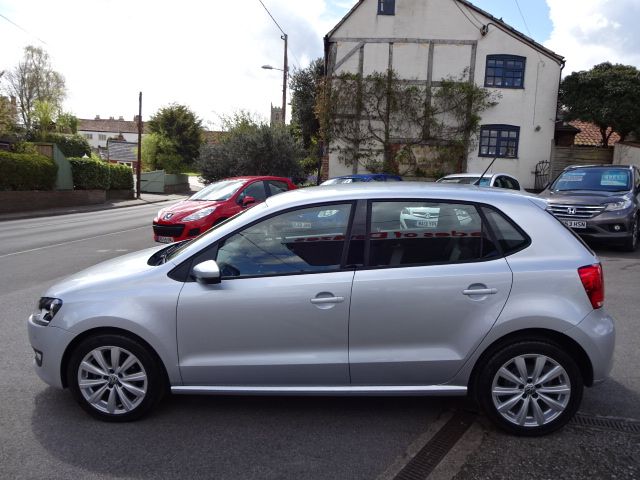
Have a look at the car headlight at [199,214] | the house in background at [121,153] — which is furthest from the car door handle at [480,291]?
the house in background at [121,153]

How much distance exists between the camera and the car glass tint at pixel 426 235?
3.53 m

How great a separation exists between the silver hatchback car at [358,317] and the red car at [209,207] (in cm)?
650

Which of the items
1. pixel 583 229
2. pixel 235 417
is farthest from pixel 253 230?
pixel 583 229

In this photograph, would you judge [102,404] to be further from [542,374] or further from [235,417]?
[542,374]

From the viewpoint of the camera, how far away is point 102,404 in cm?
359

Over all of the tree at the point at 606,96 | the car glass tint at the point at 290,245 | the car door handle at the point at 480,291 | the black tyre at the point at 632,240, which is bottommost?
the black tyre at the point at 632,240

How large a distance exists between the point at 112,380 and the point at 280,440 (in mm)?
1189

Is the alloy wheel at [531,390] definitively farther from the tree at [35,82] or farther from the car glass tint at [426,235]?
the tree at [35,82]

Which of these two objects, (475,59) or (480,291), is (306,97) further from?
(480,291)

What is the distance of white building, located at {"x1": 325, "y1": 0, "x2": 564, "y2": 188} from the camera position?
23.4 metres

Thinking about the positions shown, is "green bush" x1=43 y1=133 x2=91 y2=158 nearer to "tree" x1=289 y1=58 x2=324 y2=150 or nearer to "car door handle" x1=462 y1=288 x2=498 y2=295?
"tree" x1=289 y1=58 x2=324 y2=150

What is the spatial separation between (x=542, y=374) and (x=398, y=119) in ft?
71.3

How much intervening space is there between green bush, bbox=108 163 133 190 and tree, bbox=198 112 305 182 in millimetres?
5142

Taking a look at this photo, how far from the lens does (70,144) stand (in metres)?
43.3
